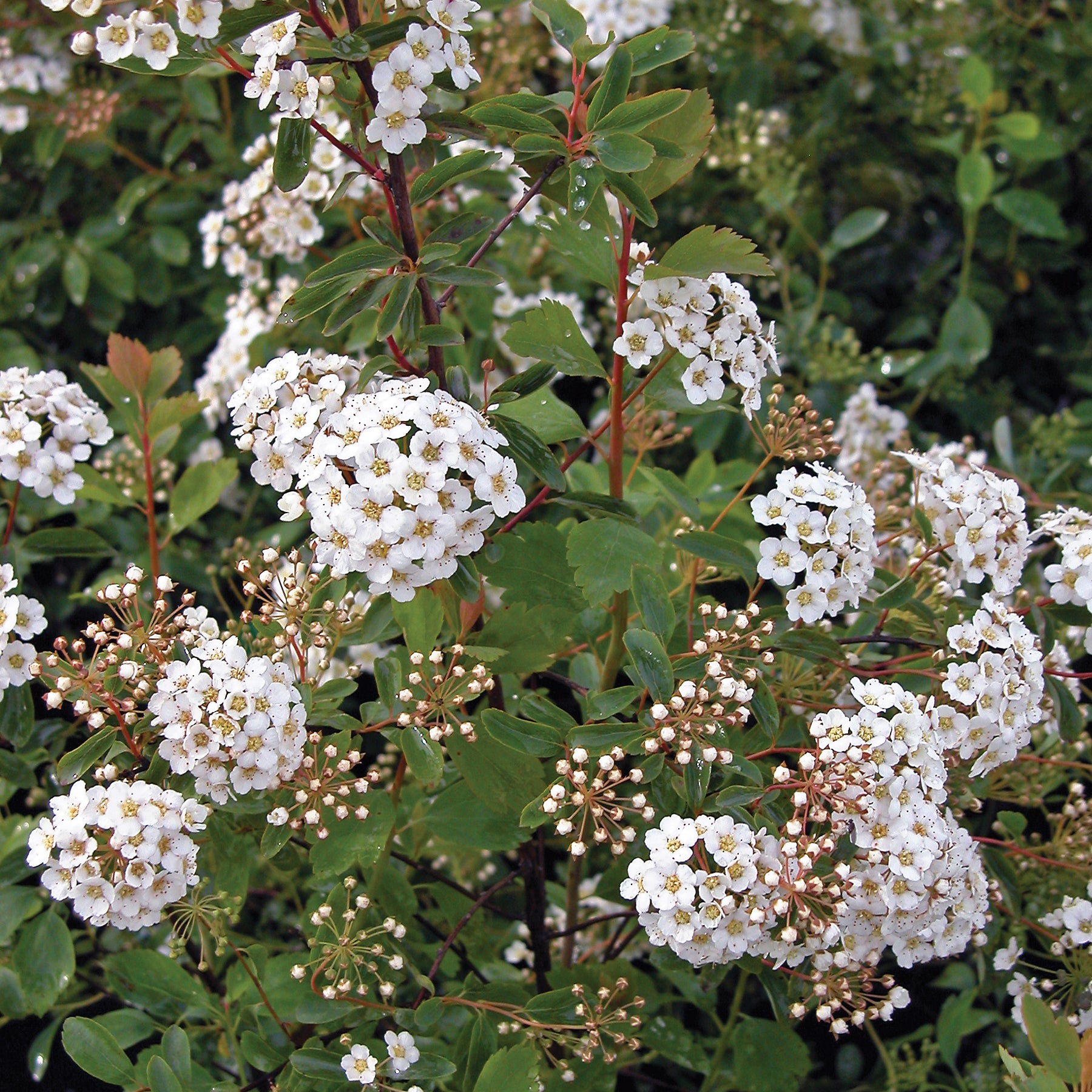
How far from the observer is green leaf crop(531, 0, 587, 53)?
1253 millimetres

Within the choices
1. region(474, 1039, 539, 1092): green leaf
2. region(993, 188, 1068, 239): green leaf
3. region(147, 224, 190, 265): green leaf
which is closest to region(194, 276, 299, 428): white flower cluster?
region(147, 224, 190, 265): green leaf

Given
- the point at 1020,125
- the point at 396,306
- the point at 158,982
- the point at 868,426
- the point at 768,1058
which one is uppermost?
the point at 396,306

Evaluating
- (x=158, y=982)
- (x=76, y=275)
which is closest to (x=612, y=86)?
(x=158, y=982)

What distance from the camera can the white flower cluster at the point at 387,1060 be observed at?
1.22 metres

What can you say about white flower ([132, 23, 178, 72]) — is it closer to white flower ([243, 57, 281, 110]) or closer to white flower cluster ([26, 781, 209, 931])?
white flower ([243, 57, 281, 110])

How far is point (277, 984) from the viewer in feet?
4.96

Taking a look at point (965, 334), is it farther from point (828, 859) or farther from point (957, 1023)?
point (828, 859)

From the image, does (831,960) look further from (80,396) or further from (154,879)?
(80,396)

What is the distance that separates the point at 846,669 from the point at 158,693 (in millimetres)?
858

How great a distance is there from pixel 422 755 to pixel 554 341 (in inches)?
21.7

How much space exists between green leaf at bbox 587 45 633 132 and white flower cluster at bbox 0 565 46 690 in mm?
946

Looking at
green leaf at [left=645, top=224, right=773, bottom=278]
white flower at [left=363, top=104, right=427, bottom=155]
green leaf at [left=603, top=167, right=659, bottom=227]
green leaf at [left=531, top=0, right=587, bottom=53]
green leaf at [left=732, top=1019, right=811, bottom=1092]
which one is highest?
green leaf at [left=531, top=0, right=587, bottom=53]

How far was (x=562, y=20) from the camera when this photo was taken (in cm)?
126

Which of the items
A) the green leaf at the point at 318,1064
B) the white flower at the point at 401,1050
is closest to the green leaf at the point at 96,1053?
the green leaf at the point at 318,1064
